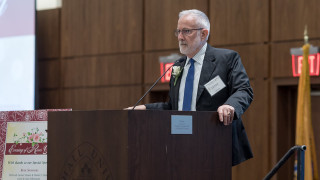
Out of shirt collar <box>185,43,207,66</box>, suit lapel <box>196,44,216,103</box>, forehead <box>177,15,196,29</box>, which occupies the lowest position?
suit lapel <box>196,44,216,103</box>

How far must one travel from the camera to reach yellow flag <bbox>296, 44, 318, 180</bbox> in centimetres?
502

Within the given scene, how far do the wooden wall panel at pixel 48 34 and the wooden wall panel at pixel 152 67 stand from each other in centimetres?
151

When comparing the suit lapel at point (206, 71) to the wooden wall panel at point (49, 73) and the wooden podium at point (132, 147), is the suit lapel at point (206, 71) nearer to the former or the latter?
the wooden podium at point (132, 147)

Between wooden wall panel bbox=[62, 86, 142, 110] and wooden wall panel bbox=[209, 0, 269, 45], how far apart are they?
51.7 inches

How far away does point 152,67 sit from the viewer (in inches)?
261

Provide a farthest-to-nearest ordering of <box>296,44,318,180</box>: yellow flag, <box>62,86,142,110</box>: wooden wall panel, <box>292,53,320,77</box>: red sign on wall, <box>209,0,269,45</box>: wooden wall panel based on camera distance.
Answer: <box>62,86,142,110</box>: wooden wall panel → <box>209,0,269,45</box>: wooden wall panel → <box>292,53,320,77</box>: red sign on wall → <box>296,44,318,180</box>: yellow flag

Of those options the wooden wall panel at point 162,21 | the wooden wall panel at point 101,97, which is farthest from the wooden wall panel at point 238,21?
the wooden wall panel at point 101,97

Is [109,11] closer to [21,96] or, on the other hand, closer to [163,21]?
[163,21]

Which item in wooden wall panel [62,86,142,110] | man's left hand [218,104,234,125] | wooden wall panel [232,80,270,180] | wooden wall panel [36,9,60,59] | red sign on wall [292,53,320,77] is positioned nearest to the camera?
man's left hand [218,104,234,125]

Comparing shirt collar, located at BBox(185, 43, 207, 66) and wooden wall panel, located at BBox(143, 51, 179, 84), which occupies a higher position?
wooden wall panel, located at BBox(143, 51, 179, 84)

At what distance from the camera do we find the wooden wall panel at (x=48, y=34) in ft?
24.5

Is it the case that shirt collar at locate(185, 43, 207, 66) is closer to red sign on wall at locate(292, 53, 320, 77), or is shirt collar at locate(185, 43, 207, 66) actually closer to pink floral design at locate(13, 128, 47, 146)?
pink floral design at locate(13, 128, 47, 146)

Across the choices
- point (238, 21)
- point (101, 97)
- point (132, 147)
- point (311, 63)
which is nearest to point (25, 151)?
point (132, 147)

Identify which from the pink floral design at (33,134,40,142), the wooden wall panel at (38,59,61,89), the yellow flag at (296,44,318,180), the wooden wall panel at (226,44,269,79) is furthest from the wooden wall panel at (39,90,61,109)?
the pink floral design at (33,134,40,142)
